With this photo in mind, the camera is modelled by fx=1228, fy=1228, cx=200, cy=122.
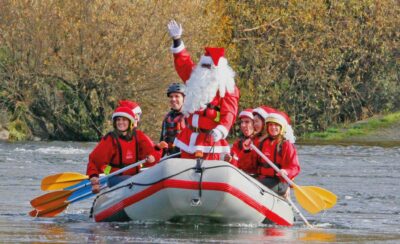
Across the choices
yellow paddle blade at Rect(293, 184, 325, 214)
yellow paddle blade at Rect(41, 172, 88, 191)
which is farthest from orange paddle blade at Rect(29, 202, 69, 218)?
yellow paddle blade at Rect(293, 184, 325, 214)

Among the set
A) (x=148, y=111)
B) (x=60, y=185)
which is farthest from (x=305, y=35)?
(x=60, y=185)

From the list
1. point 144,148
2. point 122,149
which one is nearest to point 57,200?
point 122,149

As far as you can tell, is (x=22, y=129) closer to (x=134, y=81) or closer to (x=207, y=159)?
(x=134, y=81)

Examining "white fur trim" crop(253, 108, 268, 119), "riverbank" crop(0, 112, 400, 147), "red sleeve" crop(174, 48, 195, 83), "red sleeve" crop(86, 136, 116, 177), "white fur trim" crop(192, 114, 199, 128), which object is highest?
"riverbank" crop(0, 112, 400, 147)

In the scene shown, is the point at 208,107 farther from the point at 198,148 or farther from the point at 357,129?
the point at 357,129

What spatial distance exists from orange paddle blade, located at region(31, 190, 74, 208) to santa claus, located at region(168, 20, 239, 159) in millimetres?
1991

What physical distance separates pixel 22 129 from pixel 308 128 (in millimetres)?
10187

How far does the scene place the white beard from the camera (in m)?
12.6

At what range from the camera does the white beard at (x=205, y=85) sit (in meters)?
12.6

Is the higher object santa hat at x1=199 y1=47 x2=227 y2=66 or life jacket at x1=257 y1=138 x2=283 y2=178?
santa hat at x1=199 y1=47 x2=227 y2=66

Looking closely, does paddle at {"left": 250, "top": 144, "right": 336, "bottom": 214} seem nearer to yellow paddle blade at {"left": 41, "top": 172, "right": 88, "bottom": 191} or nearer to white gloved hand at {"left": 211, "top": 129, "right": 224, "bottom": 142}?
white gloved hand at {"left": 211, "top": 129, "right": 224, "bottom": 142}

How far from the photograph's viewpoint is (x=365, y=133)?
34969 mm

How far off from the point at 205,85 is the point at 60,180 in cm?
249

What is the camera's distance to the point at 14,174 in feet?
66.7
